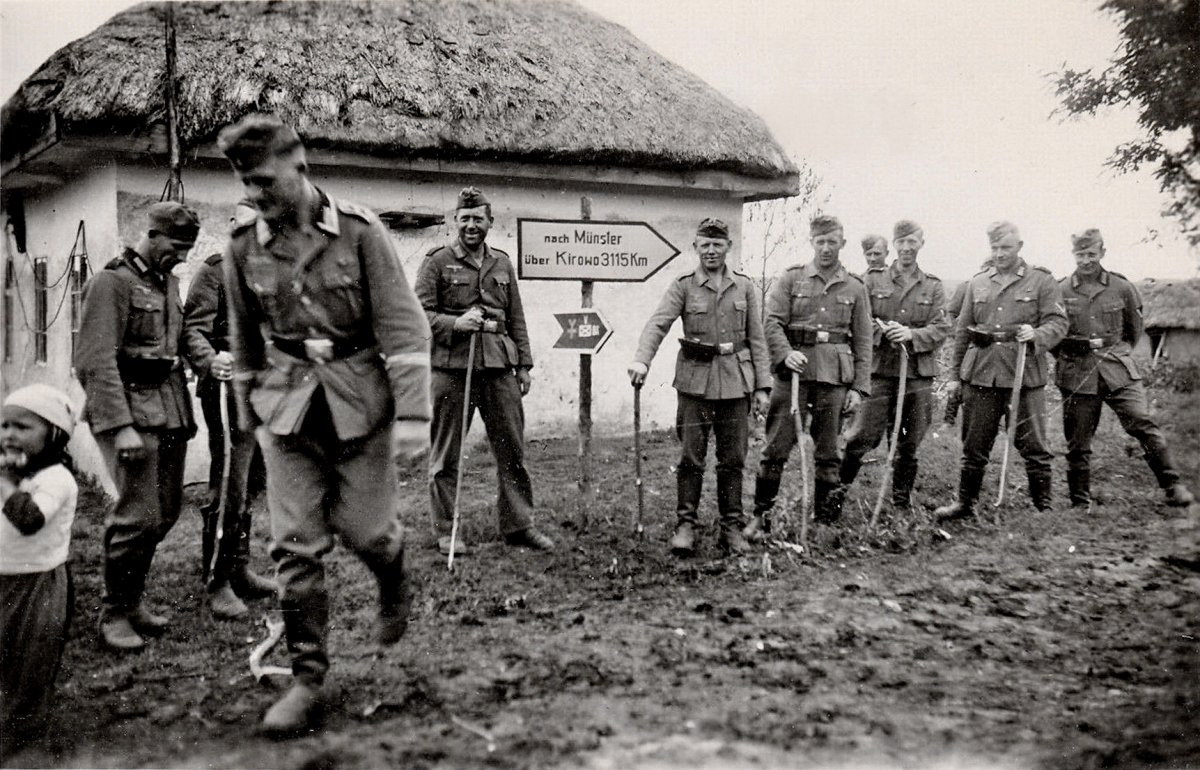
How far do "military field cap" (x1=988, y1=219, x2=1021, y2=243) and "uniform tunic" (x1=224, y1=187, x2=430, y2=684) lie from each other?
206 inches

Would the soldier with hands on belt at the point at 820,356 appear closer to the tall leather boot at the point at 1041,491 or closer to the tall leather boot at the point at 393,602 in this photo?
the tall leather boot at the point at 1041,491

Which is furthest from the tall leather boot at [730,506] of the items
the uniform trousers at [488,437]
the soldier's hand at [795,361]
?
the uniform trousers at [488,437]

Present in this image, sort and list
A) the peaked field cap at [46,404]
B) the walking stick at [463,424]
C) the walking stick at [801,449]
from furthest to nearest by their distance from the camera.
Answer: the walking stick at [801,449] → the walking stick at [463,424] → the peaked field cap at [46,404]

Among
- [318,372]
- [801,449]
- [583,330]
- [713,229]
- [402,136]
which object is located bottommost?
[801,449]

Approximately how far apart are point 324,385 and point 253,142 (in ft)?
2.84

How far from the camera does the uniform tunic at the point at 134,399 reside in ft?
13.1

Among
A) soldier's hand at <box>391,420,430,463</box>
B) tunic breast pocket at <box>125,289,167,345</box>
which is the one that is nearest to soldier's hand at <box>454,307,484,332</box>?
tunic breast pocket at <box>125,289,167,345</box>

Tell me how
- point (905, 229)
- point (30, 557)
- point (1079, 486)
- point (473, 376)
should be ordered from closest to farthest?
point (30, 557)
point (473, 376)
point (1079, 486)
point (905, 229)

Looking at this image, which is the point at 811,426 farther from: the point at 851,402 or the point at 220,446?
the point at 220,446

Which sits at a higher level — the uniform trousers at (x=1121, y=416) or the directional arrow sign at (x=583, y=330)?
the directional arrow sign at (x=583, y=330)

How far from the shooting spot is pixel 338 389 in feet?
10.9

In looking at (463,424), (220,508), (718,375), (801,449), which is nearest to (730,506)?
(801,449)

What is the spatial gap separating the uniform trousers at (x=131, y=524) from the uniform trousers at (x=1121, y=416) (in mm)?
6373

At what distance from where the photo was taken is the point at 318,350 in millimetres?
3354
